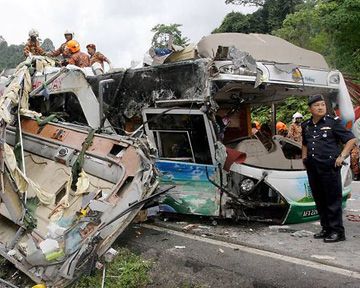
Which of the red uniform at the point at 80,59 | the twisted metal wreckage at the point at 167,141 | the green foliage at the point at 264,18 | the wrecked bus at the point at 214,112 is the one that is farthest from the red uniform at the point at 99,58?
the green foliage at the point at 264,18

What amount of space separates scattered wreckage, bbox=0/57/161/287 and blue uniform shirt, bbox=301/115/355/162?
1844 mm

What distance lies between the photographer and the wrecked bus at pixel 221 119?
5637 millimetres

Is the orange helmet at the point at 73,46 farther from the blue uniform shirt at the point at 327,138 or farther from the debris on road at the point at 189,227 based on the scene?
the blue uniform shirt at the point at 327,138

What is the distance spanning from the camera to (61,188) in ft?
17.0

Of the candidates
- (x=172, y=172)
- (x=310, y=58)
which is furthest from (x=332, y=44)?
(x=172, y=172)

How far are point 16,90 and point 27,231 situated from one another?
2.10m

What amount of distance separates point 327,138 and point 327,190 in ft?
1.89

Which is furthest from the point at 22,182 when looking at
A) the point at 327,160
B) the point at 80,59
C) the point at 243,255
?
the point at 80,59

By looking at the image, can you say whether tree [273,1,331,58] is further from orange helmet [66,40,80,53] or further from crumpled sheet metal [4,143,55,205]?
crumpled sheet metal [4,143,55,205]

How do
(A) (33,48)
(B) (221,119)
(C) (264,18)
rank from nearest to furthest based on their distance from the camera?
(B) (221,119)
(A) (33,48)
(C) (264,18)

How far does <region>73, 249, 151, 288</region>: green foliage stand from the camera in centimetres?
417

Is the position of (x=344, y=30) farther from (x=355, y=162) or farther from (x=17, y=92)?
(x=17, y=92)

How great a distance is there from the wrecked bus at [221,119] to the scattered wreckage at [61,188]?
979 mm

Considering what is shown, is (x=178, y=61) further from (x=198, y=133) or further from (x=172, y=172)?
(x=172, y=172)
